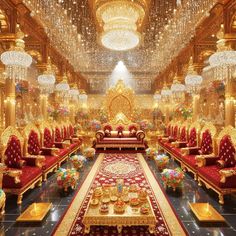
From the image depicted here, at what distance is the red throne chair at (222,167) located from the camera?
3648mm

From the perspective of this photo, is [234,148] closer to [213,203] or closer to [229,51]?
[213,203]

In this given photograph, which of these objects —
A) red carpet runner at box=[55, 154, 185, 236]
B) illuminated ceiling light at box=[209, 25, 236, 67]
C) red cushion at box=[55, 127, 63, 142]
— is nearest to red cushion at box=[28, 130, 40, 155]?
red carpet runner at box=[55, 154, 185, 236]

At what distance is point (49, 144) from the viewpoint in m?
6.68

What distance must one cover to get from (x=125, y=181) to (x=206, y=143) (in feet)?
7.10

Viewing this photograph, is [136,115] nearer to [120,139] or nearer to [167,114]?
[167,114]

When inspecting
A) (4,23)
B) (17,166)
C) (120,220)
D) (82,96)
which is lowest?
(120,220)

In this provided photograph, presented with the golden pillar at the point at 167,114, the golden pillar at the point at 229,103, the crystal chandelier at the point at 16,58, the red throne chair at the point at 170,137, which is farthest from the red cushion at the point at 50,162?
the golden pillar at the point at 167,114

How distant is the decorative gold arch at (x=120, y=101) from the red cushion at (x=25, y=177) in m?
8.08

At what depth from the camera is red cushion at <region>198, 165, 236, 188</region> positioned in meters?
3.64

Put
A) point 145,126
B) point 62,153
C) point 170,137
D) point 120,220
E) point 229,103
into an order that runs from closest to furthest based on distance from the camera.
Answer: point 120,220 → point 229,103 → point 62,153 → point 170,137 → point 145,126

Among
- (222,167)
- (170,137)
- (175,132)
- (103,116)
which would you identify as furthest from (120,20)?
(103,116)

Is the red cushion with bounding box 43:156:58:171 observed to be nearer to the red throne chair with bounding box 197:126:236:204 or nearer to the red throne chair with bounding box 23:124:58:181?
the red throne chair with bounding box 23:124:58:181

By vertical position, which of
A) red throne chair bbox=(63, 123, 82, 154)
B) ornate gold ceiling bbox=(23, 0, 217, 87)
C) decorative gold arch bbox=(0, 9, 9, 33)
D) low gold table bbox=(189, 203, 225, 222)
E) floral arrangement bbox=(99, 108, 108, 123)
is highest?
ornate gold ceiling bbox=(23, 0, 217, 87)

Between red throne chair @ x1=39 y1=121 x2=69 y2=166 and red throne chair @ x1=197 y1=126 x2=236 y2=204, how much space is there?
11.8ft
